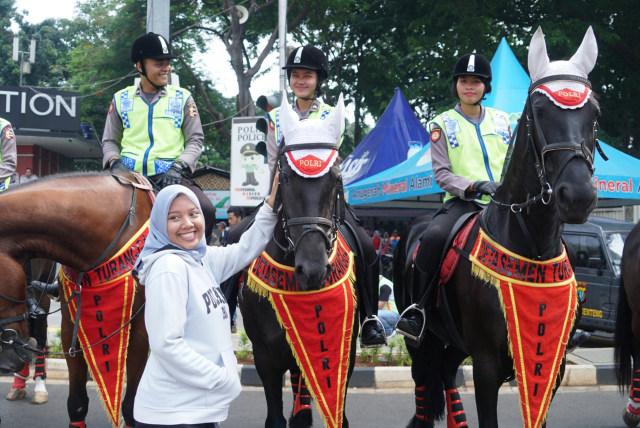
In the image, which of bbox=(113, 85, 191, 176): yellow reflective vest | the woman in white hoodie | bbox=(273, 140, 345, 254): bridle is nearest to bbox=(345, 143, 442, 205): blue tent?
bbox=(113, 85, 191, 176): yellow reflective vest

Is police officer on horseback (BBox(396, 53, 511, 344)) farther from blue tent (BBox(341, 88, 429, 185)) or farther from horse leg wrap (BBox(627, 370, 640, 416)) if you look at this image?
blue tent (BBox(341, 88, 429, 185))

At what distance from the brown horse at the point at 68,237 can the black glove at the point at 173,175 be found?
0.24 meters

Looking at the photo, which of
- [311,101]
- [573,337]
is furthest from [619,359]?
[311,101]

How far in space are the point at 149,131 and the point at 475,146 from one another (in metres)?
2.44

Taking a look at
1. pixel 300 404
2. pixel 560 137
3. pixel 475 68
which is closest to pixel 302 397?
pixel 300 404

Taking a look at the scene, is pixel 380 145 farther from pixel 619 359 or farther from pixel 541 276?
pixel 541 276

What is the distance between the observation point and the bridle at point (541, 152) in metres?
3.36

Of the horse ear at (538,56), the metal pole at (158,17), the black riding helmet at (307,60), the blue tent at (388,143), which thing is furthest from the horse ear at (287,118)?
the blue tent at (388,143)

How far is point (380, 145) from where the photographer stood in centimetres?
1523

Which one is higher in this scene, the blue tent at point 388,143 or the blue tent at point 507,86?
the blue tent at point 507,86

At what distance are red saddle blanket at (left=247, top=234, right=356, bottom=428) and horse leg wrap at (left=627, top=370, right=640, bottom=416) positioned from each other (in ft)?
10.2

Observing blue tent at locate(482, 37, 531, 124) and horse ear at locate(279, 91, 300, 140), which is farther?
blue tent at locate(482, 37, 531, 124)

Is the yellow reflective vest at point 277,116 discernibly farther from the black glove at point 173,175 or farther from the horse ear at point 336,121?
the horse ear at point 336,121

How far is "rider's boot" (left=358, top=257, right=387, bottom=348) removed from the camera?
15.3 ft
